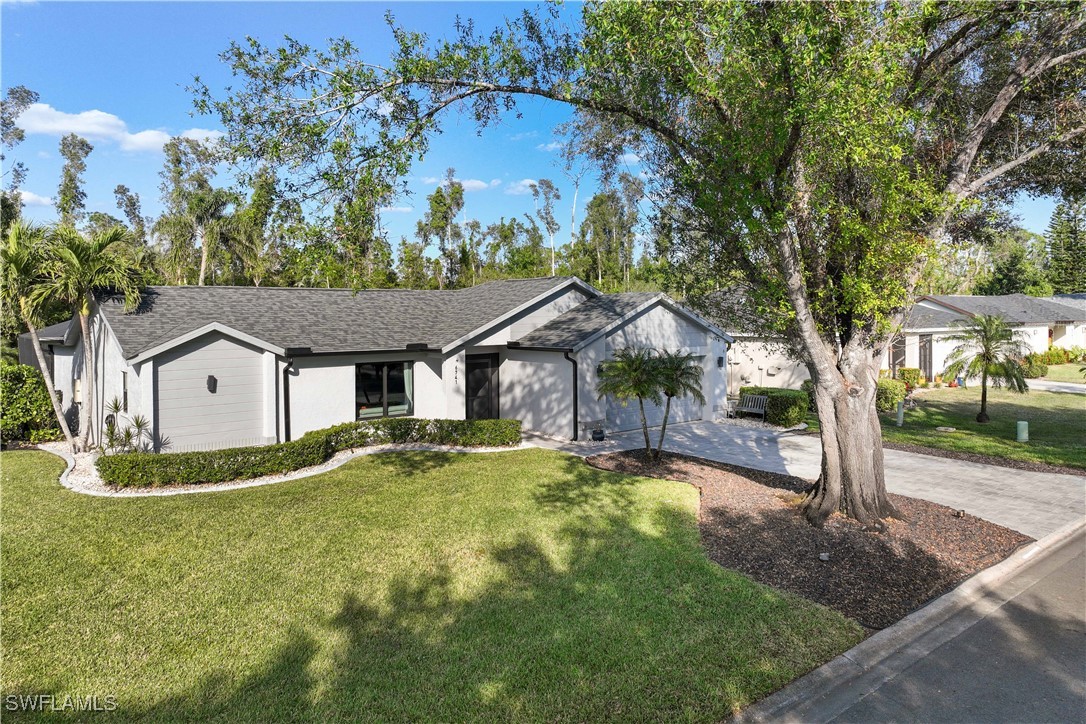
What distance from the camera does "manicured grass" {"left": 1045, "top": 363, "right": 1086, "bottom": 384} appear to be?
30.7 meters

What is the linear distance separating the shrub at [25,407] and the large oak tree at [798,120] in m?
13.4

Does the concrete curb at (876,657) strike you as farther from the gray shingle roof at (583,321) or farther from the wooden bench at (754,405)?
the wooden bench at (754,405)

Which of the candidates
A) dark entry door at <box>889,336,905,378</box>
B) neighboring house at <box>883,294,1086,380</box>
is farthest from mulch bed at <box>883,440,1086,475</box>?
dark entry door at <box>889,336,905,378</box>

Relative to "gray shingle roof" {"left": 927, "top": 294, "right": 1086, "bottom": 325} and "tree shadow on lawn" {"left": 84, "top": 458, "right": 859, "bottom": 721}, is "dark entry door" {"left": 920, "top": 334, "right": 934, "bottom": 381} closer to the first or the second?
"gray shingle roof" {"left": 927, "top": 294, "right": 1086, "bottom": 325}

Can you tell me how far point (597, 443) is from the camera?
16.6 metres

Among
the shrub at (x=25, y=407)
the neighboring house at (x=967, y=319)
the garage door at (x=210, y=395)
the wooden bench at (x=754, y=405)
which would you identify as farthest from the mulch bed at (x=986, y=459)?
the shrub at (x=25, y=407)

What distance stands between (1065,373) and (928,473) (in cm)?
2967

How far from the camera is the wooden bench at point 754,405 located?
2031 centimetres

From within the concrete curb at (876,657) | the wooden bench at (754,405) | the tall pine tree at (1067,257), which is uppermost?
the tall pine tree at (1067,257)

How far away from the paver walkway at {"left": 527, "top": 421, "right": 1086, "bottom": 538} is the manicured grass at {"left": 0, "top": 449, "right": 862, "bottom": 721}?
16.5 ft

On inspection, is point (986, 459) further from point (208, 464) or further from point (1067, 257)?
point (1067, 257)

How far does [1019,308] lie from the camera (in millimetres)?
39125

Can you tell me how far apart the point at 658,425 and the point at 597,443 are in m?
3.37

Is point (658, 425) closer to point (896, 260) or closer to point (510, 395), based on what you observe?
point (510, 395)
